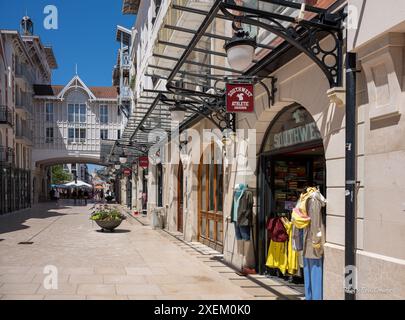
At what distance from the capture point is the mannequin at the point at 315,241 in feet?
21.0

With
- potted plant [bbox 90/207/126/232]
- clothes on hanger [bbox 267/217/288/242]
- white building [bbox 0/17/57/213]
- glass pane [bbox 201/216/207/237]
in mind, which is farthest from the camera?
white building [bbox 0/17/57/213]

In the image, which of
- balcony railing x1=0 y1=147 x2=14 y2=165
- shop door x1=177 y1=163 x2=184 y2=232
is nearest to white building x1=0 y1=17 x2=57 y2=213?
balcony railing x1=0 y1=147 x2=14 y2=165

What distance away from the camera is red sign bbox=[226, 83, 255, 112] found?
8.79 metres

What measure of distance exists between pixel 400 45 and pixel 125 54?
42.0 m

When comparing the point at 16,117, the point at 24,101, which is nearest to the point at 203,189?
the point at 16,117

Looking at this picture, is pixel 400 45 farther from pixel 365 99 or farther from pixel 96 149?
pixel 96 149

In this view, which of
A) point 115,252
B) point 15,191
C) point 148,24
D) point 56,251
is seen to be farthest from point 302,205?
point 15,191

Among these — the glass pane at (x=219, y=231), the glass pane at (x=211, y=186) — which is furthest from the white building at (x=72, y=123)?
the glass pane at (x=219, y=231)

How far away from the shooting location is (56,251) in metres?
12.3

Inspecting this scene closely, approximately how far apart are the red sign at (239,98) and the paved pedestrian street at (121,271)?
10.6 feet

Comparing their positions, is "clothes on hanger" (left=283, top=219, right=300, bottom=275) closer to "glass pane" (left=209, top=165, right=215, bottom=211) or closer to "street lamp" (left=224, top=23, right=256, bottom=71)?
"street lamp" (left=224, top=23, right=256, bottom=71)

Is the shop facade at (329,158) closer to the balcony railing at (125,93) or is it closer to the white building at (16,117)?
the white building at (16,117)

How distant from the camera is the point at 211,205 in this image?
13.9 meters

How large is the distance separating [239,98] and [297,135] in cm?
142
